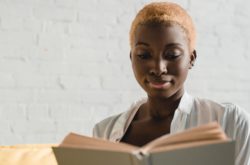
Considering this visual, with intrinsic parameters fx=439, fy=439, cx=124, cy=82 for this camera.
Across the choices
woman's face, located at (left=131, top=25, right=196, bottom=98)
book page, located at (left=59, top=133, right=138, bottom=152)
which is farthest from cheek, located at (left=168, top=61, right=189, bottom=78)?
book page, located at (left=59, top=133, right=138, bottom=152)

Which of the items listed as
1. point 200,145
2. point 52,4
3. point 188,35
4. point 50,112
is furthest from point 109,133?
point 52,4

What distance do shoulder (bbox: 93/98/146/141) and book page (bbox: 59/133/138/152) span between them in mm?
305

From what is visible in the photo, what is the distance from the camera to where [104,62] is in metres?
1.68

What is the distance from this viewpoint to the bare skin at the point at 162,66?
838 millimetres

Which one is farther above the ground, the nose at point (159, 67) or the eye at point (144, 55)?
the eye at point (144, 55)

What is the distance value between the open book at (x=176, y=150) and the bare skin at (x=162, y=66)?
0.27 metres

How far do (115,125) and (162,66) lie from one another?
9.0 inches

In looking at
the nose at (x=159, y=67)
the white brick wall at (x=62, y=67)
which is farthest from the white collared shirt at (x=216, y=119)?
the white brick wall at (x=62, y=67)

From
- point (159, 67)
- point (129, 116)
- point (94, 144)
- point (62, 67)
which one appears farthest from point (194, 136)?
point (62, 67)

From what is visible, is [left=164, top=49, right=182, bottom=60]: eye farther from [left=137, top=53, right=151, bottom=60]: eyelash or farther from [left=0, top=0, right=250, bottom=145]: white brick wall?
[left=0, top=0, right=250, bottom=145]: white brick wall

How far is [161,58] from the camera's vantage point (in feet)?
2.74

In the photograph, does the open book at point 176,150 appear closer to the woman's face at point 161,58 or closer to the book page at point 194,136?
the book page at point 194,136

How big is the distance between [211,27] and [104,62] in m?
0.50

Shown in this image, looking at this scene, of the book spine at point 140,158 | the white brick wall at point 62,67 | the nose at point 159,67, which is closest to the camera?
the book spine at point 140,158
